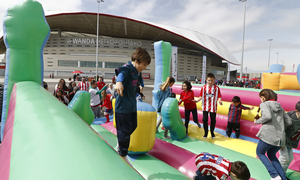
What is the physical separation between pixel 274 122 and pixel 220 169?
87cm

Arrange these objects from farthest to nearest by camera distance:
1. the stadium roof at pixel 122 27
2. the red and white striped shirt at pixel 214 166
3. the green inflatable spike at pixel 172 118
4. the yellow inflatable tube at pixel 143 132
A: 1. the stadium roof at pixel 122 27
2. the green inflatable spike at pixel 172 118
3. the yellow inflatable tube at pixel 143 132
4. the red and white striped shirt at pixel 214 166

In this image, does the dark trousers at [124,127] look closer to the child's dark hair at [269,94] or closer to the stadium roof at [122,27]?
the child's dark hair at [269,94]

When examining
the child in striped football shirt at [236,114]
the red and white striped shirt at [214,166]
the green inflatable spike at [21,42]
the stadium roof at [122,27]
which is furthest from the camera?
the stadium roof at [122,27]

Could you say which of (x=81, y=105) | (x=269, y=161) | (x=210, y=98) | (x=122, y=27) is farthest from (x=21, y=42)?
(x=122, y=27)

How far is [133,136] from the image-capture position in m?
2.12

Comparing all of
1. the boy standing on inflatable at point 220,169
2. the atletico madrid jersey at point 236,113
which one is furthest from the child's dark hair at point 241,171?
the atletico madrid jersey at point 236,113

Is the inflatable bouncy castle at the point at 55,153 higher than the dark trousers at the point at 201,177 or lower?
higher

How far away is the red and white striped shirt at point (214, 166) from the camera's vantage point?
1.54m

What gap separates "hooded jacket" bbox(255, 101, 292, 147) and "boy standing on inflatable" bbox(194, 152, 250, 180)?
0.66 meters

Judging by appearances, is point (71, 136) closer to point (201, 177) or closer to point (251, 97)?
point (201, 177)

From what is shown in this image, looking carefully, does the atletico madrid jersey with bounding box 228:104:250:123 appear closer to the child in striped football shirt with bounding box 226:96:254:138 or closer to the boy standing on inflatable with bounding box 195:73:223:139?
the child in striped football shirt with bounding box 226:96:254:138

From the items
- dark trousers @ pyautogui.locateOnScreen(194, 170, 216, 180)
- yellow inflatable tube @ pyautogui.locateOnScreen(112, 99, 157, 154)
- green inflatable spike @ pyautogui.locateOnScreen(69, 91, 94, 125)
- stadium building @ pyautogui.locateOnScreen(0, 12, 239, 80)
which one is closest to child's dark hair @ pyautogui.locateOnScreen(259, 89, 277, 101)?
dark trousers @ pyautogui.locateOnScreen(194, 170, 216, 180)

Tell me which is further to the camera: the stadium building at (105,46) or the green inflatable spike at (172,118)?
the stadium building at (105,46)

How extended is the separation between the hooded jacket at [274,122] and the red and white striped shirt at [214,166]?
66 centimetres
